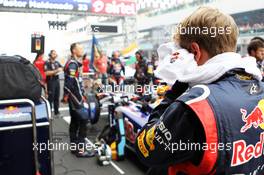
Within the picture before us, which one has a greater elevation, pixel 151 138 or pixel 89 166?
pixel 151 138

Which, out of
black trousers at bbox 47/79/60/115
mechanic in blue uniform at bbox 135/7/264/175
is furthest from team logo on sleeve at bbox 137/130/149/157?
black trousers at bbox 47/79/60/115

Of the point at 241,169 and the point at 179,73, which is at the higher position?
the point at 179,73

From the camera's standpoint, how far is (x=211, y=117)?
808 millimetres

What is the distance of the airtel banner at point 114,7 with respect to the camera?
11070mm

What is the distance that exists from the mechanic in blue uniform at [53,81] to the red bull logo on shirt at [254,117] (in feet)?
18.5

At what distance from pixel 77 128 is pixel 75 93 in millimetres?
557

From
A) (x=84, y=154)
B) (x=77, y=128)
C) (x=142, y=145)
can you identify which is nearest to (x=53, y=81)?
(x=77, y=128)

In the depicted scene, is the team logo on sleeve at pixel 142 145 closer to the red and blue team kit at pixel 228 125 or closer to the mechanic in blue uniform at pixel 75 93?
the red and blue team kit at pixel 228 125

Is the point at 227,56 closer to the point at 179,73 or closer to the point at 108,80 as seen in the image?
the point at 179,73

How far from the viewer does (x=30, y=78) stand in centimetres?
210

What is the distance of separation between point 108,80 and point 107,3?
462cm

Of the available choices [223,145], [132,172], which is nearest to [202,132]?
[223,145]

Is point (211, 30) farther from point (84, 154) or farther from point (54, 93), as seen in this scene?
point (54, 93)

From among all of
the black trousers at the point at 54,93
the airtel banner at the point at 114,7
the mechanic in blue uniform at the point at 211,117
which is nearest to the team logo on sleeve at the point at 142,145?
the mechanic in blue uniform at the point at 211,117
